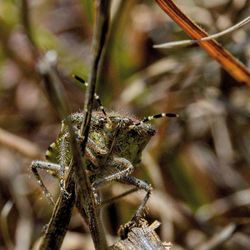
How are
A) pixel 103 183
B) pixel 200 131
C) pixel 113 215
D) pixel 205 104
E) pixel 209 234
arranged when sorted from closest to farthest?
pixel 103 183
pixel 209 234
pixel 113 215
pixel 205 104
pixel 200 131

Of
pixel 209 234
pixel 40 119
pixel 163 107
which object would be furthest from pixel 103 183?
pixel 40 119

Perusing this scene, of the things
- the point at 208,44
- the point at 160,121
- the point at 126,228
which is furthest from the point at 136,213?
the point at 160,121

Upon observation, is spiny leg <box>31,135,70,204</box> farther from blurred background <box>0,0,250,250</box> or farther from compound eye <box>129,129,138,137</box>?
blurred background <box>0,0,250,250</box>

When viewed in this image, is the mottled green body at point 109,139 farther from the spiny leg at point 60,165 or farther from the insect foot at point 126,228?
the insect foot at point 126,228

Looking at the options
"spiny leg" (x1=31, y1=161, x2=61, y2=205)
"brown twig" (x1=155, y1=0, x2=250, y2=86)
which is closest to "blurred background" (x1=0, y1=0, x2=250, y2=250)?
"brown twig" (x1=155, y1=0, x2=250, y2=86)

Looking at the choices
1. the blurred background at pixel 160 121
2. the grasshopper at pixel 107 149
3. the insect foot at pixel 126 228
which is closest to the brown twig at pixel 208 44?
the grasshopper at pixel 107 149

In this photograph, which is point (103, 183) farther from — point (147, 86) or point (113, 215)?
point (147, 86)
